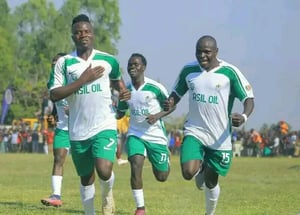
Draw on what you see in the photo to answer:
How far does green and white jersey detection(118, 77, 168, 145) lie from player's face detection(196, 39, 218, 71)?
7.45 feet

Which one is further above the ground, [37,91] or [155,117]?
[37,91]

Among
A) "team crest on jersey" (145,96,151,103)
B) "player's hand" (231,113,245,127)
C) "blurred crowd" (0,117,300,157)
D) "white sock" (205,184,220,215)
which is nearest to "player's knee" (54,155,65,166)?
"team crest on jersey" (145,96,151,103)

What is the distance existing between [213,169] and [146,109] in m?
2.32

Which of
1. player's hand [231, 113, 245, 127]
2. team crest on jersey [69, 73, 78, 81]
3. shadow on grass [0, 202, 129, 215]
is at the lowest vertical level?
shadow on grass [0, 202, 129, 215]

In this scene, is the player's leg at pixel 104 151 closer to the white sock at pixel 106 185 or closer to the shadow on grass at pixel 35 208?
the white sock at pixel 106 185

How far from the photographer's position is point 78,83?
9234 millimetres

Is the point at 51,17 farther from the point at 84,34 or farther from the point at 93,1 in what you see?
the point at 84,34

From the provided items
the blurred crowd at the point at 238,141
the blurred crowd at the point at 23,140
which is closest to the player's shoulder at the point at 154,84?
the blurred crowd at the point at 238,141

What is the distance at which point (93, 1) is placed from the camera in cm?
8456

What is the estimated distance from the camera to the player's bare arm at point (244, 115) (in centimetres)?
965

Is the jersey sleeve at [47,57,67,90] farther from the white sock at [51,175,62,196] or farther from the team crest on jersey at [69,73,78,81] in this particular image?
the white sock at [51,175,62,196]

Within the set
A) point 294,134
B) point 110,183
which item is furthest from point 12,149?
point 110,183

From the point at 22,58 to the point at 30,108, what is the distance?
238 inches

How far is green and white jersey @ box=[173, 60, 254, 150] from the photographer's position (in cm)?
1027
